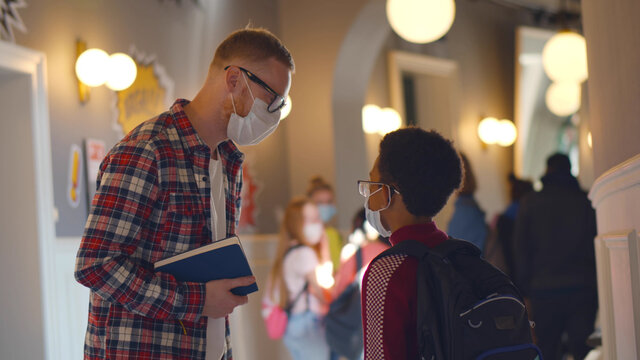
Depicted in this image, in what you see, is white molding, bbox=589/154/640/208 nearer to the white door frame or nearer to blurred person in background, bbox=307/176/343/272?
the white door frame

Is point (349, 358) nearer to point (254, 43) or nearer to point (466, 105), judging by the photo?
point (254, 43)

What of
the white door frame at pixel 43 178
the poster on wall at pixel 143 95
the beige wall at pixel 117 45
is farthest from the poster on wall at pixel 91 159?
the white door frame at pixel 43 178

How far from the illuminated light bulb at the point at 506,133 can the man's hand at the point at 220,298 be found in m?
8.38

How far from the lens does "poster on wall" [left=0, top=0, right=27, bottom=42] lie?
3873mm

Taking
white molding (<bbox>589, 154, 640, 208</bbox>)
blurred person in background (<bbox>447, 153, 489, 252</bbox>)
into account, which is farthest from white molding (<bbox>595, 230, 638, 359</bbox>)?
blurred person in background (<bbox>447, 153, 489, 252</bbox>)

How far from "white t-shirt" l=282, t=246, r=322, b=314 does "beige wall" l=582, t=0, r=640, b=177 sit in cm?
243

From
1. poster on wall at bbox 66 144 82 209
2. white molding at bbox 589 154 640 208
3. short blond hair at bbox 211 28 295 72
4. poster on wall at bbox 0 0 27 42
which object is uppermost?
poster on wall at bbox 0 0 27 42

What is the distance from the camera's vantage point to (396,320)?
5.28 ft

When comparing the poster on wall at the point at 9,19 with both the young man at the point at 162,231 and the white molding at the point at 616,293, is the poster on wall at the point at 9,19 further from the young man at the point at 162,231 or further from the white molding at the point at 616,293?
the white molding at the point at 616,293

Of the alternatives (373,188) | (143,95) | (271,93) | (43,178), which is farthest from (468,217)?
(373,188)

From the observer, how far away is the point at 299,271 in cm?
507

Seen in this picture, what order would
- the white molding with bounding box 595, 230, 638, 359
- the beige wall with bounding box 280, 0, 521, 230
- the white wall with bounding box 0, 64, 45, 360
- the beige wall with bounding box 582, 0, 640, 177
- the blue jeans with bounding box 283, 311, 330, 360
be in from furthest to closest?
the beige wall with bounding box 280, 0, 521, 230
the blue jeans with bounding box 283, 311, 330, 360
the white wall with bounding box 0, 64, 45, 360
the white molding with bounding box 595, 230, 638, 359
the beige wall with bounding box 582, 0, 640, 177

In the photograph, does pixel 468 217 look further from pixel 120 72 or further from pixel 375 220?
pixel 375 220

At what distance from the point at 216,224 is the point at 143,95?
3.39 meters
